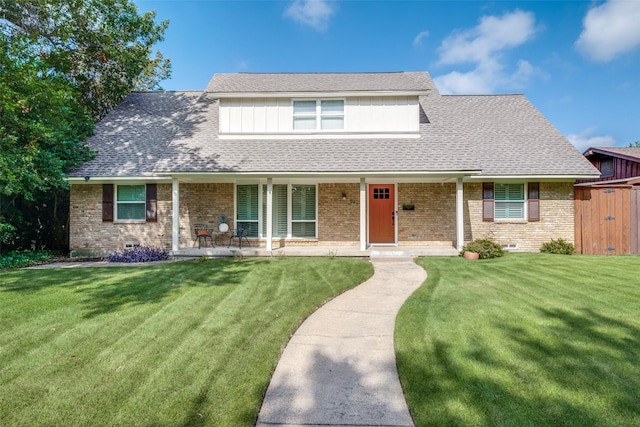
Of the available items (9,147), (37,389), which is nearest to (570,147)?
(37,389)

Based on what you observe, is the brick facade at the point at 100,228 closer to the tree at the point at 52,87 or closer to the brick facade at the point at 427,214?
the tree at the point at 52,87

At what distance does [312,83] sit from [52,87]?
866 cm

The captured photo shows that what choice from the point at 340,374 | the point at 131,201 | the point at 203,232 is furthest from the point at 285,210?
the point at 340,374

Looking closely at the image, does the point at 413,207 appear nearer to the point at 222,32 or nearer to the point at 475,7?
the point at 475,7

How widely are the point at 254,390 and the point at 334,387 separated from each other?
767mm

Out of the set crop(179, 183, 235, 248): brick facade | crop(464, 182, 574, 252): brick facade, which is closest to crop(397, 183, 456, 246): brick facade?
crop(464, 182, 574, 252): brick facade

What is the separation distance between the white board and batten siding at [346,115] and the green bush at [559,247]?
20.2 ft

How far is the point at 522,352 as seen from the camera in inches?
147

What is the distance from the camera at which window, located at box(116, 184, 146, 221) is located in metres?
11.9

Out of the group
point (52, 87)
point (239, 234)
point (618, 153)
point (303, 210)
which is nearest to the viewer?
point (52, 87)

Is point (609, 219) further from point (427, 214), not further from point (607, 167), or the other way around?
point (607, 167)

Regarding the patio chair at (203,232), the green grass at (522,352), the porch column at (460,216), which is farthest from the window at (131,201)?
the porch column at (460,216)

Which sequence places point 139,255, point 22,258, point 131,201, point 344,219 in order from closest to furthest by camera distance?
1. point 22,258
2. point 139,255
3. point 131,201
4. point 344,219

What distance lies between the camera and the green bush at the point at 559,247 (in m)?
11.0
